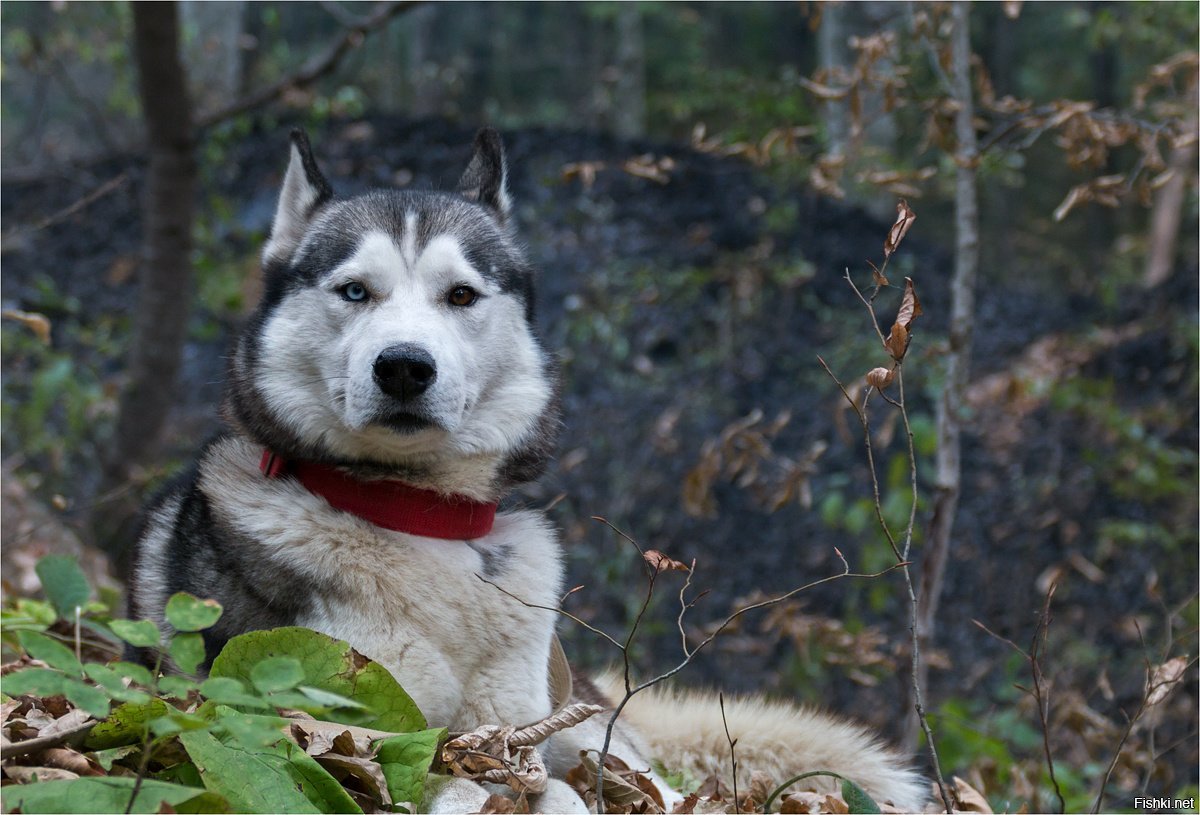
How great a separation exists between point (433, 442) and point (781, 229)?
8420 millimetres

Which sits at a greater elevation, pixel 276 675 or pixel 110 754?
pixel 276 675

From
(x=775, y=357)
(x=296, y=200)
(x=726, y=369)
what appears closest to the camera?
(x=296, y=200)

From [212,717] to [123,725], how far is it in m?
0.21

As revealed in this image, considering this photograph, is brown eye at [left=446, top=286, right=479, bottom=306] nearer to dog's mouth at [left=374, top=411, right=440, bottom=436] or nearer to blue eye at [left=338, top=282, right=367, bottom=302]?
blue eye at [left=338, top=282, right=367, bottom=302]

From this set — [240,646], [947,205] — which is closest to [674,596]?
[240,646]

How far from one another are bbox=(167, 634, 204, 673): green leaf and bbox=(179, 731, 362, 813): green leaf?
0.29 meters

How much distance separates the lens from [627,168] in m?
4.36

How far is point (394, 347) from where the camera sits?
276 cm

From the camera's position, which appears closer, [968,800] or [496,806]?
[496,806]

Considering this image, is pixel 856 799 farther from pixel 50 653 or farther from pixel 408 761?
pixel 50 653

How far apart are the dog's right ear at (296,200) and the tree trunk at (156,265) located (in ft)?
10.9

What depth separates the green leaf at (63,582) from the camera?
2277 millimetres

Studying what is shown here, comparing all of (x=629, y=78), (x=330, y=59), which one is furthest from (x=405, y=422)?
(x=629, y=78)

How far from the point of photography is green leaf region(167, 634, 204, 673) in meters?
1.79
